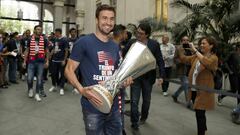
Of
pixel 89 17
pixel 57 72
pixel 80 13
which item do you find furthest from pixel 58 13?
pixel 57 72

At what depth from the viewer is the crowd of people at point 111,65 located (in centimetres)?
330

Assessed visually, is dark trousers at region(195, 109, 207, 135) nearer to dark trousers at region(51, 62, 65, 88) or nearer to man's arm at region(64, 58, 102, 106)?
man's arm at region(64, 58, 102, 106)

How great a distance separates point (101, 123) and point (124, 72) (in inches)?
23.5

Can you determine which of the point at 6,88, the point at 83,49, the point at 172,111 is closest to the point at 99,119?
the point at 83,49

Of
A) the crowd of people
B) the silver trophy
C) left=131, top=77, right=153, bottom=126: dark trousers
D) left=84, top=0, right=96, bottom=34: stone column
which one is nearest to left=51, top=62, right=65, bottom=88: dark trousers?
the crowd of people

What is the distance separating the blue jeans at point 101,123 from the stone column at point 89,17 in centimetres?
2301

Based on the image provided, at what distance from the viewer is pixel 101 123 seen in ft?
10.9

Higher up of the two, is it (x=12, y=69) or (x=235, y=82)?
(x=12, y=69)

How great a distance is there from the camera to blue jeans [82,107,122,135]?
129 inches

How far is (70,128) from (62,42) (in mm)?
4215

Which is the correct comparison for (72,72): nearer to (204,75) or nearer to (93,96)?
(93,96)

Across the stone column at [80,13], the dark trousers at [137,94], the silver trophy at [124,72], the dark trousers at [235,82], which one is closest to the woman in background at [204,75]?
the dark trousers at [137,94]

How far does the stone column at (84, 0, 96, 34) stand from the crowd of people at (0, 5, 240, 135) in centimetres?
1435

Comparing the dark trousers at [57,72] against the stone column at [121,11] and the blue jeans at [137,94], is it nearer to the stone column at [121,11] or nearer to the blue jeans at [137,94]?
the blue jeans at [137,94]
